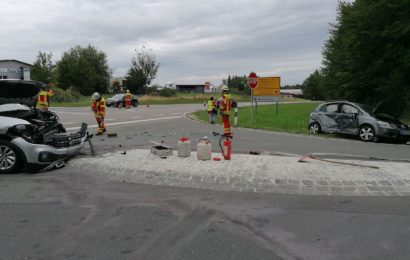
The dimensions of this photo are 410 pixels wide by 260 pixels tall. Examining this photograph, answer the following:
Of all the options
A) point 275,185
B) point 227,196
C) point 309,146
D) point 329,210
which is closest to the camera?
point 329,210

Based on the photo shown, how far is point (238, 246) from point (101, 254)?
140cm

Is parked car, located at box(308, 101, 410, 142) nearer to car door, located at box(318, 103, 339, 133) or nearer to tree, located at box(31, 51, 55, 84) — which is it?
car door, located at box(318, 103, 339, 133)

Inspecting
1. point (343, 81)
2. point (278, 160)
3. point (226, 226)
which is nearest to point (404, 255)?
point (226, 226)

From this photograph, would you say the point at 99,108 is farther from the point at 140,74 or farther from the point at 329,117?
the point at 140,74

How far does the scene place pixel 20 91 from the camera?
988cm

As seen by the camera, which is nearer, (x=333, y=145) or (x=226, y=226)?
(x=226, y=226)

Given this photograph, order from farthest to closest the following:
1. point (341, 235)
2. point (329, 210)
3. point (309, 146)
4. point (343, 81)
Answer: point (343, 81)
point (309, 146)
point (329, 210)
point (341, 235)

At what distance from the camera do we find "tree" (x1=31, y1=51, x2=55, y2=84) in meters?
62.2

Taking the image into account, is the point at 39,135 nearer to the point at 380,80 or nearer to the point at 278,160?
the point at 278,160

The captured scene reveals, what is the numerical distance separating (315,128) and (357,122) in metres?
2.06

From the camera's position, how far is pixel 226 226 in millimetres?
4859

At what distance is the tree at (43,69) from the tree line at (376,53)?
47.4 metres

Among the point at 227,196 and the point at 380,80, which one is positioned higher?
the point at 380,80

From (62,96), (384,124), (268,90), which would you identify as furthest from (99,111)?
(62,96)
